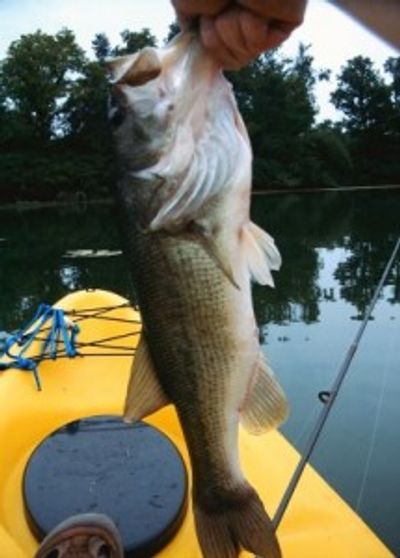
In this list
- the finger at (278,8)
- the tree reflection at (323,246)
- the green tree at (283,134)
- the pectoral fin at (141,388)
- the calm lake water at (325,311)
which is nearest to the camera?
the finger at (278,8)

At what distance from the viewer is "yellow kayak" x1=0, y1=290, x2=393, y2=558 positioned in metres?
2.84

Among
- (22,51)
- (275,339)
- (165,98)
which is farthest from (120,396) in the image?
(22,51)

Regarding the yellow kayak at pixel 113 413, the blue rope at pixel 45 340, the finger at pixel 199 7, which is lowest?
the yellow kayak at pixel 113 413

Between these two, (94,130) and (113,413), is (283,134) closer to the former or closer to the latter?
(94,130)

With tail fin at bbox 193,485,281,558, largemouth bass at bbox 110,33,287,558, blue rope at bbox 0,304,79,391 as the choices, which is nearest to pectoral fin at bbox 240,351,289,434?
largemouth bass at bbox 110,33,287,558

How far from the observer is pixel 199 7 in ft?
4.46

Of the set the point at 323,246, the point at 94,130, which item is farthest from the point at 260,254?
the point at 94,130

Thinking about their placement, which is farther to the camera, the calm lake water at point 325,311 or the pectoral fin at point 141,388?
the calm lake water at point 325,311

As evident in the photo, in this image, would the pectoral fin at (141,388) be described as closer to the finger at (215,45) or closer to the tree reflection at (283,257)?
the finger at (215,45)

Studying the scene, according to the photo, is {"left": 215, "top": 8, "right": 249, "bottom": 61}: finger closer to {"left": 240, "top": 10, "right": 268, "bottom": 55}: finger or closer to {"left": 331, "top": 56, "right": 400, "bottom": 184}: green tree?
{"left": 240, "top": 10, "right": 268, "bottom": 55}: finger

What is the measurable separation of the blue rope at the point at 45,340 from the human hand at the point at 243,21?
9.35 ft

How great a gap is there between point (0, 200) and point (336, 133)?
22273mm

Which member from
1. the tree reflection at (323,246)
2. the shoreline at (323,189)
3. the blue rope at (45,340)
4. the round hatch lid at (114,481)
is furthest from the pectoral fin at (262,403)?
the shoreline at (323,189)

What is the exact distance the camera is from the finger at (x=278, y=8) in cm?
129
